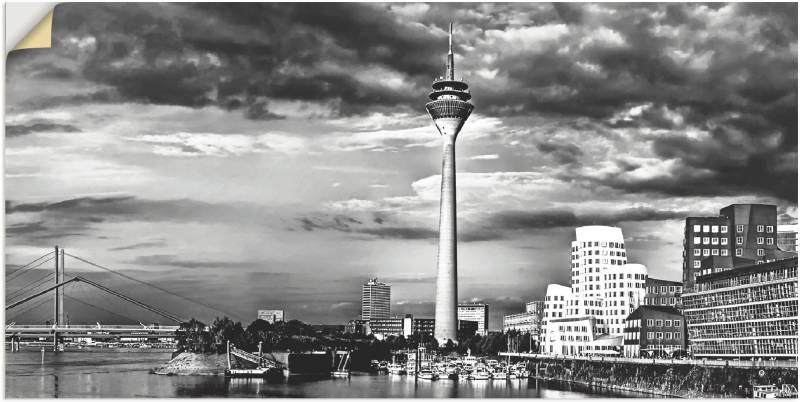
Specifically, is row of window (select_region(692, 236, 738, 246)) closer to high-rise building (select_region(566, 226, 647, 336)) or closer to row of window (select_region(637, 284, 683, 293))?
high-rise building (select_region(566, 226, 647, 336))

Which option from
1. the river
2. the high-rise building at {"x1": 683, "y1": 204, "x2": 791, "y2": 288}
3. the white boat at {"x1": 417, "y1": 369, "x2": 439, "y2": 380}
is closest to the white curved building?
the high-rise building at {"x1": 683, "y1": 204, "x2": 791, "y2": 288}

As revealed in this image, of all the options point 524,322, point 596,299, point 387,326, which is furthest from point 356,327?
point 596,299

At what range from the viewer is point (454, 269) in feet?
202

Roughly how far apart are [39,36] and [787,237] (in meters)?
25.4

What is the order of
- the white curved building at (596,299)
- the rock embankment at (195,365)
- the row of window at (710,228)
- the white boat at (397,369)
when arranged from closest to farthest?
the rock embankment at (195,365) < the row of window at (710,228) < the white boat at (397,369) < the white curved building at (596,299)

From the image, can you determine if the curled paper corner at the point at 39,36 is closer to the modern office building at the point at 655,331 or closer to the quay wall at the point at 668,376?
the quay wall at the point at 668,376

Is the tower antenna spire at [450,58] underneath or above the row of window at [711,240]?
above

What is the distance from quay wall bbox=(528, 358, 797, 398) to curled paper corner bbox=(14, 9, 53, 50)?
18.1 metres

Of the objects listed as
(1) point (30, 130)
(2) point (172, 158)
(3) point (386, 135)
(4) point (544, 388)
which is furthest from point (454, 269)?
(1) point (30, 130)

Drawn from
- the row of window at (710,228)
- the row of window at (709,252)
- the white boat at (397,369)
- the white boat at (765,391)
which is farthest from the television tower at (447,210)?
the white boat at (765,391)

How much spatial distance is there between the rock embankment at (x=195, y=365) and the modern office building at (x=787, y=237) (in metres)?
23.6

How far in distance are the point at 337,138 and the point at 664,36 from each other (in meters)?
9.95

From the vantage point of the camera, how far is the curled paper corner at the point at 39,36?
859 inches

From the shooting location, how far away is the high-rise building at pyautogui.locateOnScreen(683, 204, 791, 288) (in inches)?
1420
